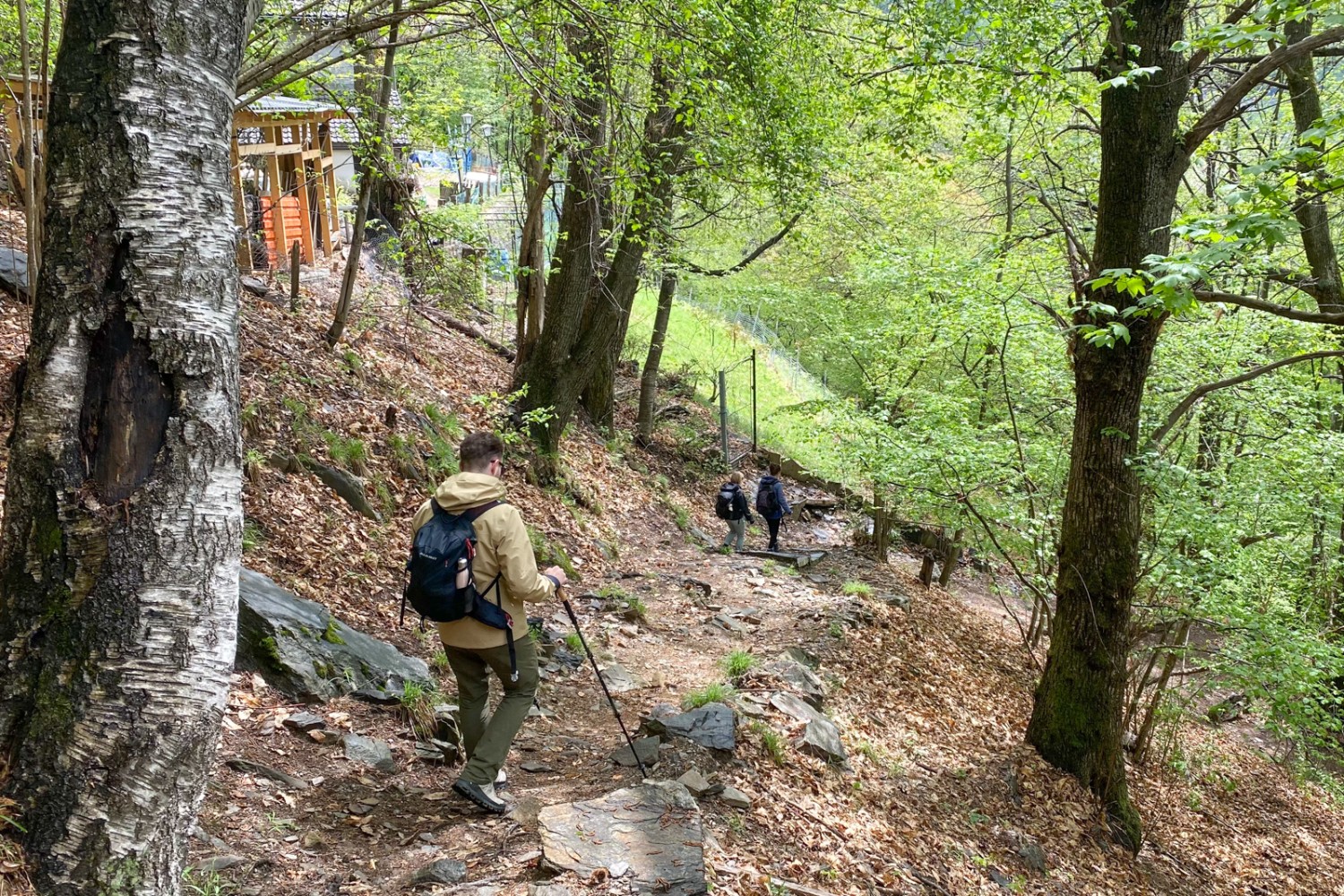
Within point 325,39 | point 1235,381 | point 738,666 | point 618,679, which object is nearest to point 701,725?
point 738,666

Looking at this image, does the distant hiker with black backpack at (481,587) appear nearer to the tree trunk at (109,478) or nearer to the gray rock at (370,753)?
the gray rock at (370,753)

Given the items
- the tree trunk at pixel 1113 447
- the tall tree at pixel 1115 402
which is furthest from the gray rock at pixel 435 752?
the tree trunk at pixel 1113 447

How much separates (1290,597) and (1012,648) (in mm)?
3648

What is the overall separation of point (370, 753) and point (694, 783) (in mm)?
1867

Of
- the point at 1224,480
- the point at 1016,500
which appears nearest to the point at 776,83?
the point at 1016,500

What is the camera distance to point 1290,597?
411 inches

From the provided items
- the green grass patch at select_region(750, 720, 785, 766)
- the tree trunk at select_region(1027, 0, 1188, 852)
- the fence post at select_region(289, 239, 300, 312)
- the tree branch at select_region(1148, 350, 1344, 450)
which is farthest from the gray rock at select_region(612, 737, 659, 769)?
the fence post at select_region(289, 239, 300, 312)

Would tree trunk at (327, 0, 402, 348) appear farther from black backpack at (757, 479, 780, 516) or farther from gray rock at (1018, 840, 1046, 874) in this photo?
gray rock at (1018, 840, 1046, 874)

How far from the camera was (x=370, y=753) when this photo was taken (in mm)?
5074

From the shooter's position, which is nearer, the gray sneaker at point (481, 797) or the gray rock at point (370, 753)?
the gray sneaker at point (481, 797)

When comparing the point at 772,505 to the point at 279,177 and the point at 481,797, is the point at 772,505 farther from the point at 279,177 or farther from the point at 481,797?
the point at 481,797

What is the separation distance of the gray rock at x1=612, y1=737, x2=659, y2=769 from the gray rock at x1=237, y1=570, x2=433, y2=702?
1.57m

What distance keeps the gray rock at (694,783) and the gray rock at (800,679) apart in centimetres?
227

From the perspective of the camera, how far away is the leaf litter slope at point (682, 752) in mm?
4320
